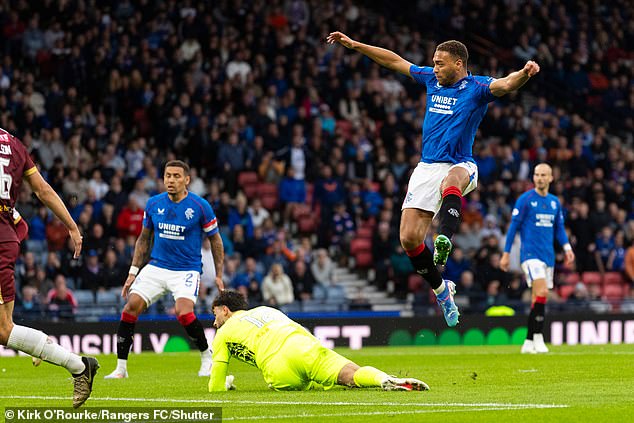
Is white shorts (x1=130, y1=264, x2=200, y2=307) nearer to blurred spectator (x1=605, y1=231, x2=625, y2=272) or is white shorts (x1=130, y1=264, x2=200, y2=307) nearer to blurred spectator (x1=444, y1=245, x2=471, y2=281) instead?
blurred spectator (x1=444, y1=245, x2=471, y2=281)

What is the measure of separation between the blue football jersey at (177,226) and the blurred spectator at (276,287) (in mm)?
7453

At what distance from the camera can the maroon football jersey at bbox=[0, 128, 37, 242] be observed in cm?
864

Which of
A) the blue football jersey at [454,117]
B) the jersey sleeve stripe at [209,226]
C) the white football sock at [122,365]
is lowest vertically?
the white football sock at [122,365]

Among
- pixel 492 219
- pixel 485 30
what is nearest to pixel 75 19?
pixel 492 219

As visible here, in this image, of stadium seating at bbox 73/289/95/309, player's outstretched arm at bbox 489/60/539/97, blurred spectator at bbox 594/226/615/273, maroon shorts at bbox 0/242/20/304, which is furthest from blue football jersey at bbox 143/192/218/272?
blurred spectator at bbox 594/226/615/273

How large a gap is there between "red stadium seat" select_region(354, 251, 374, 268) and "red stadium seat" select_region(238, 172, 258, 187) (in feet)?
8.25

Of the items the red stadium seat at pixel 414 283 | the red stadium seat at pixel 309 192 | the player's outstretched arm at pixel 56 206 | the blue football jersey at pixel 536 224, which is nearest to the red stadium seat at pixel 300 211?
the red stadium seat at pixel 309 192

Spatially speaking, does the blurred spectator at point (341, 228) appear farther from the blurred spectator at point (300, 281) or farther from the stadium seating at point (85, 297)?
the stadium seating at point (85, 297)

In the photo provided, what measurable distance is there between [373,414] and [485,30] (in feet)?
79.4

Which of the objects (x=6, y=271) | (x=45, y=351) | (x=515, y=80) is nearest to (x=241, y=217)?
(x=515, y=80)

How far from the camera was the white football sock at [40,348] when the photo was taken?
28.6 feet

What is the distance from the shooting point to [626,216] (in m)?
26.5

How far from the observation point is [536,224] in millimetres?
17609

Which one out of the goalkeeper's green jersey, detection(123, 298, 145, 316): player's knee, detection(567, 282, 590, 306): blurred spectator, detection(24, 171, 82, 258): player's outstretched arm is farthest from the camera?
detection(567, 282, 590, 306): blurred spectator
